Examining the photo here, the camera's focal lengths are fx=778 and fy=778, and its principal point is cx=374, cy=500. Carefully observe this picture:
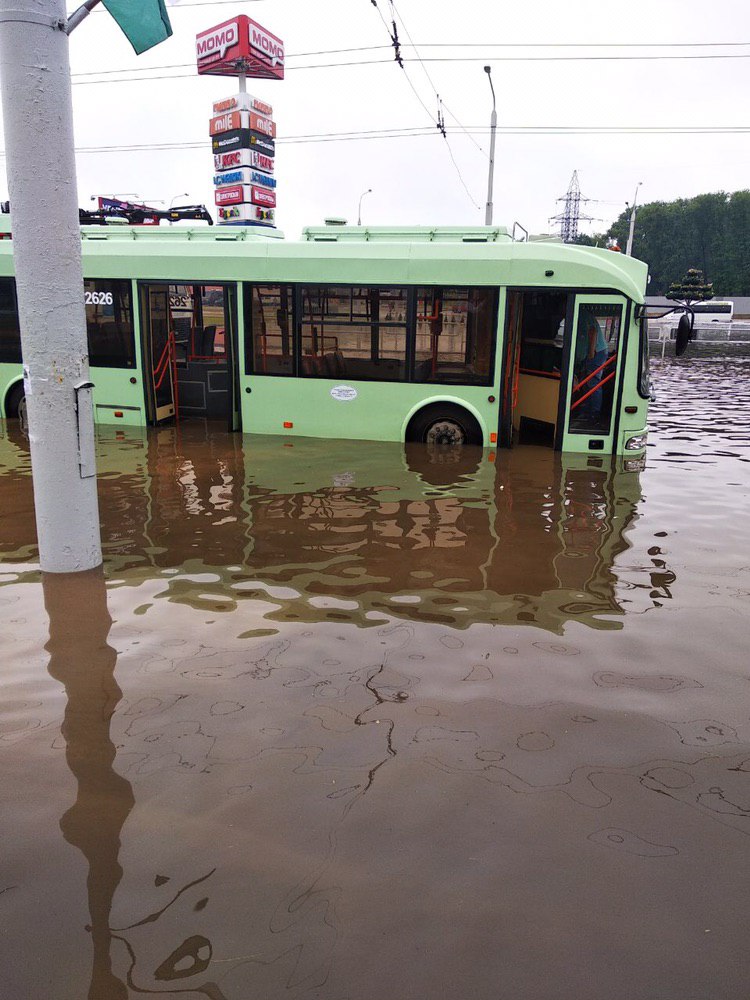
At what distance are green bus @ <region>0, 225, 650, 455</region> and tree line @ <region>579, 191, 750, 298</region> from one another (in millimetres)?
85010

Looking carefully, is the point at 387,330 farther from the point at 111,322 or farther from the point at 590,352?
the point at 111,322

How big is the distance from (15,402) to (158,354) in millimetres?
2682

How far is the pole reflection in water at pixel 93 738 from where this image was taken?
294 centimetres

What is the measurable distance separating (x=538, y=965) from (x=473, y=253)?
1002 centimetres

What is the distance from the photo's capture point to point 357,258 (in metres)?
11.6

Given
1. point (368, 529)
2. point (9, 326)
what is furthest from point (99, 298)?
point (368, 529)

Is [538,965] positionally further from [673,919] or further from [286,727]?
[286,727]

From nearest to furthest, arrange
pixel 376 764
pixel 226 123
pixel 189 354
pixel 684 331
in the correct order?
pixel 376 764
pixel 684 331
pixel 189 354
pixel 226 123

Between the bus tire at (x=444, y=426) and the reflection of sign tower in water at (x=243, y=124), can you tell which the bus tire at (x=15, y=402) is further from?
the reflection of sign tower in water at (x=243, y=124)

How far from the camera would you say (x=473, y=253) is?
11.3 metres

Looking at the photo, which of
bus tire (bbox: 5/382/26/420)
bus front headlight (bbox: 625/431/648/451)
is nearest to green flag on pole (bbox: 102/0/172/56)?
bus front headlight (bbox: 625/431/648/451)

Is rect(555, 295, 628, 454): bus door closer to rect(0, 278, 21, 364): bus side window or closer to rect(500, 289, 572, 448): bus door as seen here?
rect(500, 289, 572, 448): bus door

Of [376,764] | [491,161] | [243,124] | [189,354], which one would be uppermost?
[243,124]

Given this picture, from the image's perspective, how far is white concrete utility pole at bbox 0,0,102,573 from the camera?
5.63m
